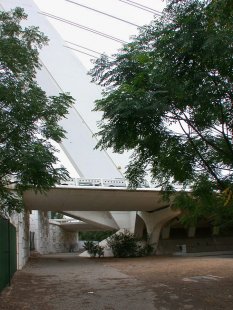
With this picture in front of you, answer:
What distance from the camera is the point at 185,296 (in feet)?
37.0

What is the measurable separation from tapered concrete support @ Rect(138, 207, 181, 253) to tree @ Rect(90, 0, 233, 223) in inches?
939

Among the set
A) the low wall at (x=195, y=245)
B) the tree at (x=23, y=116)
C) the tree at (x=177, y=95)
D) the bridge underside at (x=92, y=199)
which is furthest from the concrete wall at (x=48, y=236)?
the tree at (x=23, y=116)

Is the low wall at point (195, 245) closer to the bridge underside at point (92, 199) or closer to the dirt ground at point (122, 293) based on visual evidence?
the bridge underside at point (92, 199)

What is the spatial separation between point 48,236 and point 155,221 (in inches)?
855

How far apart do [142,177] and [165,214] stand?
23838mm

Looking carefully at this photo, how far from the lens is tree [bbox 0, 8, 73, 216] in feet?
27.6

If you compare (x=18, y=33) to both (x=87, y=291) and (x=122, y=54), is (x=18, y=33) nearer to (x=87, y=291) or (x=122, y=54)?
(x=122, y=54)

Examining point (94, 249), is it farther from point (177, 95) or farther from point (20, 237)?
point (177, 95)

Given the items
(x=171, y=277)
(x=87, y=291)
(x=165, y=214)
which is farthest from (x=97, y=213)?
(x=87, y=291)

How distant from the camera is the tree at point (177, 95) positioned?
765cm

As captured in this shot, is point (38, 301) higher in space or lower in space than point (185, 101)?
lower

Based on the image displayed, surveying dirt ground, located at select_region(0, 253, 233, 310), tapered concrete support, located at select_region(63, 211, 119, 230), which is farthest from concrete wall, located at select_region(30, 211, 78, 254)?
dirt ground, located at select_region(0, 253, 233, 310)

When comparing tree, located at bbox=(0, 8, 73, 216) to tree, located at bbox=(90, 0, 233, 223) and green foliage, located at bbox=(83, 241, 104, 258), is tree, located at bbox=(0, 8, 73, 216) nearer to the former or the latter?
tree, located at bbox=(90, 0, 233, 223)

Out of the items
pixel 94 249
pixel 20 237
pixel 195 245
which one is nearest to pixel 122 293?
pixel 20 237
